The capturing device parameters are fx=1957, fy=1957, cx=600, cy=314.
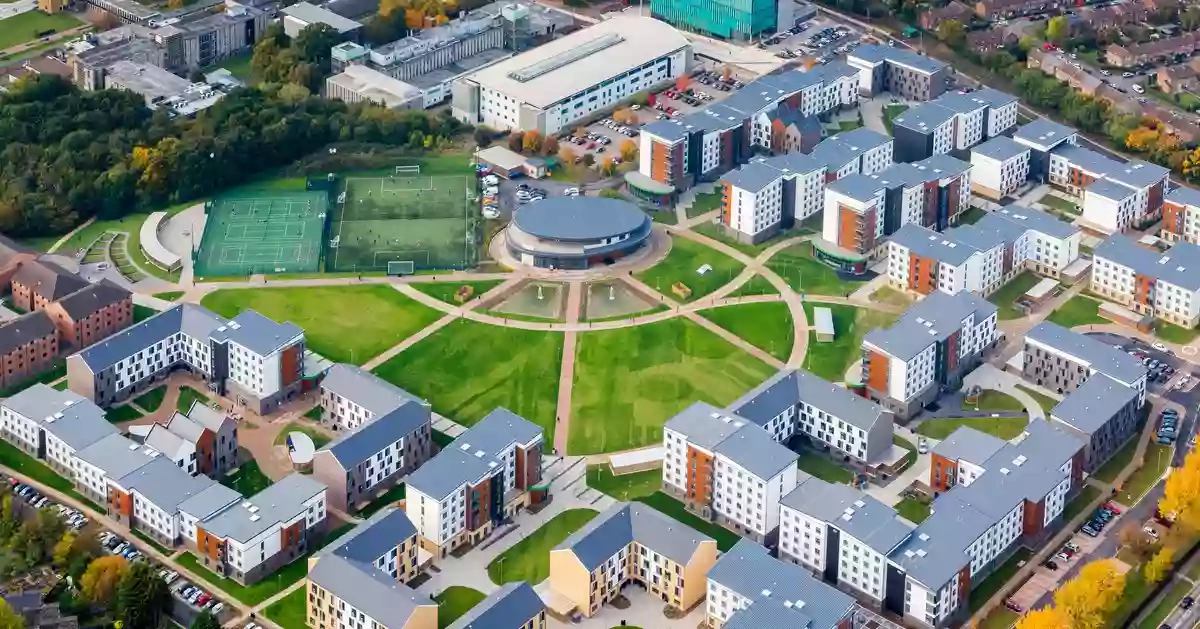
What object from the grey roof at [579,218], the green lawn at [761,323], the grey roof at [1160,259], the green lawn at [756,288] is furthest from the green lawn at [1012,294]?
the grey roof at [579,218]

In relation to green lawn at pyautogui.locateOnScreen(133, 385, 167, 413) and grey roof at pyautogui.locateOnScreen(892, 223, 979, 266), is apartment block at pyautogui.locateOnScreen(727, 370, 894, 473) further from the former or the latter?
green lawn at pyautogui.locateOnScreen(133, 385, 167, 413)

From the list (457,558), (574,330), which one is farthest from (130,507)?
(574,330)

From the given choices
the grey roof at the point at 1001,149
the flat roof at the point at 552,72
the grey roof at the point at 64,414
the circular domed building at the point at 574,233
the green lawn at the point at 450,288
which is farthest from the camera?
the flat roof at the point at 552,72

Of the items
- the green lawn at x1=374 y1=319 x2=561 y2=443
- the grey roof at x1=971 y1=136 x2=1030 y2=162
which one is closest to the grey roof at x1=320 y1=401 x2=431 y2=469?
the green lawn at x1=374 y1=319 x2=561 y2=443

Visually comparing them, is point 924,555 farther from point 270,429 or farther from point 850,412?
point 270,429

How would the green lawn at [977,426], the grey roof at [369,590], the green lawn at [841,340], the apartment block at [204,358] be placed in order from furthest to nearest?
1. the green lawn at [841,340]
2. the apartment block at [204,358]
3. the green lawn at [977,426]
4. the grey roof at [369,590]

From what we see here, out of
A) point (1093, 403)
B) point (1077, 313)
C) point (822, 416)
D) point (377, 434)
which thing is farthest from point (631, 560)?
point (1077, 313)

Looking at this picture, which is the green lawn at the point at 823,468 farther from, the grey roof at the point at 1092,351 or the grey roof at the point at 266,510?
the grey roof at the point at 266,510
